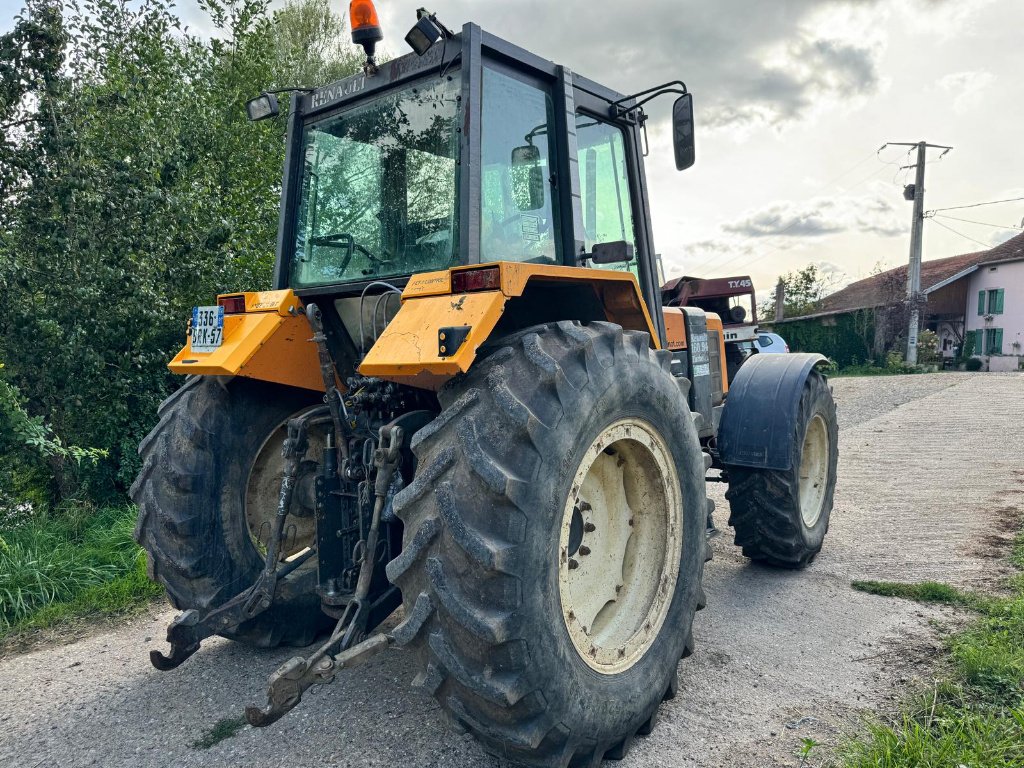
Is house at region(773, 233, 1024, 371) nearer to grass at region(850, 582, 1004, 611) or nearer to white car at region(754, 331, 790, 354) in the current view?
white car at region(754, 331, 790, 354)

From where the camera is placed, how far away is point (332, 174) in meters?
3.38

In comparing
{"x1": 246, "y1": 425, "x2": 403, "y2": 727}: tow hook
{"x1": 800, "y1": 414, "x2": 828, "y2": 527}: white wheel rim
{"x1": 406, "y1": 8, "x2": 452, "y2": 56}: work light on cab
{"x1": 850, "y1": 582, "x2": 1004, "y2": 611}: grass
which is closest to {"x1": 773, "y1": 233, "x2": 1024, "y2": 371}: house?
{"x1": 800, "y1": 414, "x2": 828, "y2": 527}: white wheel rim

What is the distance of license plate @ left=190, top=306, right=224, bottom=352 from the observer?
3131 mm

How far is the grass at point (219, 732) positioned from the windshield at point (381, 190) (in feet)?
5.96

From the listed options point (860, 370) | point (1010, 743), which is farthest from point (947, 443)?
point (860, 370)

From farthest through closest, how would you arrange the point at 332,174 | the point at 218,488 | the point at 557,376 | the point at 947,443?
the point at 947,443, the point at 332,174, the point at 218,488, the point at 557,376

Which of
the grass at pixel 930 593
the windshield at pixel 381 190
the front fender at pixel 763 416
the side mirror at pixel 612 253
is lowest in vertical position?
the grass at pixel 930 593

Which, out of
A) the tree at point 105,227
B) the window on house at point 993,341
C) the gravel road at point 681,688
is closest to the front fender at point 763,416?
the gravel road at point 681,688

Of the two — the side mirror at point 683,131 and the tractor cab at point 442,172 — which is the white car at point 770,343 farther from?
the tractor cab at point 442,172

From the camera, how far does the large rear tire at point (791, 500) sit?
13.7 ft

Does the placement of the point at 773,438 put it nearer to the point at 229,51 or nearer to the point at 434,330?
the point at 434,330

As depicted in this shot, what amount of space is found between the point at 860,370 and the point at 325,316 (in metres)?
25.4

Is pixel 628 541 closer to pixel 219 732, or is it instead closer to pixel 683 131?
pixel 219 732

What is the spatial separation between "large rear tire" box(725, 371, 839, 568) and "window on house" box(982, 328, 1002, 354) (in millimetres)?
29364
